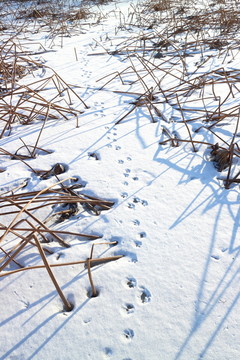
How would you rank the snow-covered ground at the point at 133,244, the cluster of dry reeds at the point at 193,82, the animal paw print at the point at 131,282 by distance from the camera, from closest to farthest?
the snow-covered ground at the point at 133,244 < the animal paw print at the point at 131,282 < the cluster of dry reeds at the point at 193,82

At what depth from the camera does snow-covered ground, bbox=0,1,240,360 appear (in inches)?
25.5

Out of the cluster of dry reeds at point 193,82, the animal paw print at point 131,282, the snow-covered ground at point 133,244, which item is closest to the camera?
the snow-covered ground at point 133,244

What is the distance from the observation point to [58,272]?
0.80 meters

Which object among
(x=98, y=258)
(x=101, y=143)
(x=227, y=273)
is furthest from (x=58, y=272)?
(x=101, y=143)

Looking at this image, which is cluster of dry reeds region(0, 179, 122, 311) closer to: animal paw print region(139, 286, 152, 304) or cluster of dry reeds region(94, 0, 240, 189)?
animal paw print region(139, 286, 152, 304)

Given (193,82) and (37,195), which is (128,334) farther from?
(193,82)

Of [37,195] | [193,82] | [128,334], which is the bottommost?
[128,334]

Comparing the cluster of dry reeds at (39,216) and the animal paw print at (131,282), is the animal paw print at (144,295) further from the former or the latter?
the cluster of dry reeds at (39,216)

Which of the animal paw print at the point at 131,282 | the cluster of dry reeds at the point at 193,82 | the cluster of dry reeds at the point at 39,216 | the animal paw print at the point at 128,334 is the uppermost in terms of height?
the cluster of dry reeds at the point at 193,82

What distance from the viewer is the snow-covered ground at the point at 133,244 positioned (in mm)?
648

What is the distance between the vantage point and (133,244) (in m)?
0.88

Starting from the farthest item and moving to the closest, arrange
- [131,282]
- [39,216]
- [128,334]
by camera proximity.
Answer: [39,216] < [131,282] < [128,334]

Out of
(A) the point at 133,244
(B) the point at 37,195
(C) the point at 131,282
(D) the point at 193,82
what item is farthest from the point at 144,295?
(D) the point at 193,82

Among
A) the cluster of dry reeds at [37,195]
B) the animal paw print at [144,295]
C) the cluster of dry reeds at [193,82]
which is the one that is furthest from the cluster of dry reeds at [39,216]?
the cluster of dry reeds at [193,82]
